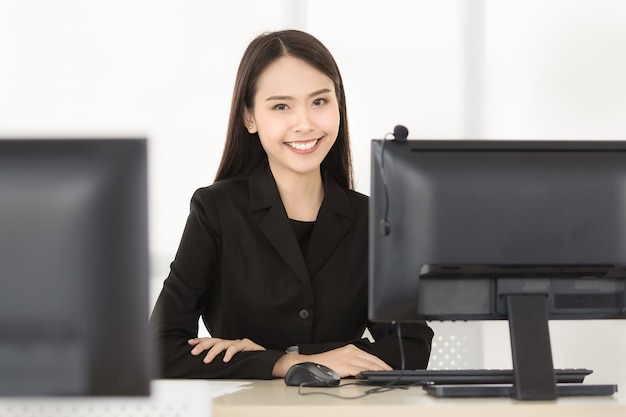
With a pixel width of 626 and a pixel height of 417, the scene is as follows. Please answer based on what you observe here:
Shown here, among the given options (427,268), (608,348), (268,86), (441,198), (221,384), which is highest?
(268,86)

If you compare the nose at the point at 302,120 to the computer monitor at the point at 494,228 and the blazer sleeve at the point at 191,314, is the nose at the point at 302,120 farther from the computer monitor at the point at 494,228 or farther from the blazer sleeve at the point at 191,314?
the computer monitor at the point at 494,228

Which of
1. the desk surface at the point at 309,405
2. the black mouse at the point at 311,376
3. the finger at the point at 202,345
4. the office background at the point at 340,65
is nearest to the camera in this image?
the desk surface at the point at 309,405

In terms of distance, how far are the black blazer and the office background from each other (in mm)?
1302

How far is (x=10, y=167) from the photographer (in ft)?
3.65

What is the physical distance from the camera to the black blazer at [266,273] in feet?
8.59

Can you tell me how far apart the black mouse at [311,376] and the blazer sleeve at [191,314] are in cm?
21

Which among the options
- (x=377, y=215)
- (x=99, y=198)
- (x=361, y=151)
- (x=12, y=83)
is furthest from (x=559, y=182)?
(x=12, y=83)

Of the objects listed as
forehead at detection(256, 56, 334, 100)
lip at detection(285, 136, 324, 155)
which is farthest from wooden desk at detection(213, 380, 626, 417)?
forehead at detection(256, 56, 334, 100)

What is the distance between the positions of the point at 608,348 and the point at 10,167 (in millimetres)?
3348

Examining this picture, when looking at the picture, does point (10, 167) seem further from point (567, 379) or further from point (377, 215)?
point (567, 379)

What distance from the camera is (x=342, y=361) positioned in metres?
2.21

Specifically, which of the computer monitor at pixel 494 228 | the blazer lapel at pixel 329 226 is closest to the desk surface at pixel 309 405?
the computer monitor at pixel 494 228

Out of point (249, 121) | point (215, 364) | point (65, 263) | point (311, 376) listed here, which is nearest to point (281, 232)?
point (249, 121)

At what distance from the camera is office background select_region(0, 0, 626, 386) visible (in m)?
4.03
